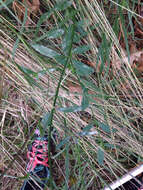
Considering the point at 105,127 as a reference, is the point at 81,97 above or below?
above

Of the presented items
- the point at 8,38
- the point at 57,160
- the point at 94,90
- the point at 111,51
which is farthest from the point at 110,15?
the point at 57,160

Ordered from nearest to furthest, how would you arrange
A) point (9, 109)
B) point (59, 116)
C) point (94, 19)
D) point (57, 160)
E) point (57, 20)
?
point (94, 19), point (57, 20), point (59, 116), point (9, 109), point (57, 160)

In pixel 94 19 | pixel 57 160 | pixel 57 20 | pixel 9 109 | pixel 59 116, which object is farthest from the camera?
pixel 57 160

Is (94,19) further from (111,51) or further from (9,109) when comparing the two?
(9,109)

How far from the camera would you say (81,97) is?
3.77ft

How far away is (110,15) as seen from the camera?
4.13 ft

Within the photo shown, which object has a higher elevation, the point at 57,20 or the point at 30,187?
the point at 57,20

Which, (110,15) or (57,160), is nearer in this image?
(110,15)

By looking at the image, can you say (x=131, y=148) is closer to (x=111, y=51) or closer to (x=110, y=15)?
(x=111, y=51)

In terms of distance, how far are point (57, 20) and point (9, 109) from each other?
2.04ft

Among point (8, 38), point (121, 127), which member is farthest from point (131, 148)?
point (8, 38)

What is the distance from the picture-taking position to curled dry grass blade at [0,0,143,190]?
106 centimetres

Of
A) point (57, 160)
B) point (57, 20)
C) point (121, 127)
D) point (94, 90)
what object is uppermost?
point (57, 20)

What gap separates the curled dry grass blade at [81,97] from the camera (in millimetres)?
1062
